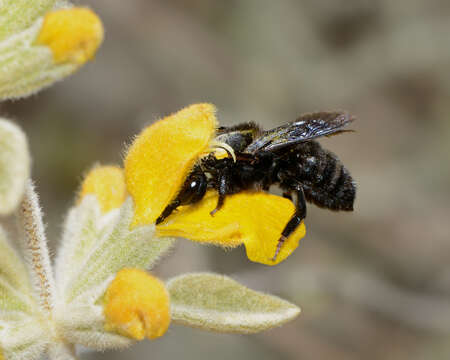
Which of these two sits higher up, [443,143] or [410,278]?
[443,143]

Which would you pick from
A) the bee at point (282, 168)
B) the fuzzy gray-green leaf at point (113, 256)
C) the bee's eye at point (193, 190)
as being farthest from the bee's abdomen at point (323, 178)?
the fuzzy gray-green leaf at point (113, 256)

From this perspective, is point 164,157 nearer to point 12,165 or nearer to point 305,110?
point 12,165

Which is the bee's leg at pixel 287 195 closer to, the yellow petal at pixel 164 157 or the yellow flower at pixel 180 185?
the yellow flower at pixel 180 185

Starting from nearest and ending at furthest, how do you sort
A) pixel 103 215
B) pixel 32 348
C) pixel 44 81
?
pixel 44 81 → pixel 32 348 → pixel 103 215

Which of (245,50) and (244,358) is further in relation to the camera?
(245,50)

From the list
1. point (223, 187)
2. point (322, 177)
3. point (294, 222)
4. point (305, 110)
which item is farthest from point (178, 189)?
point (305, 110)

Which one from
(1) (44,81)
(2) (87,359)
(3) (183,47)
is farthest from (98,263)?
(3) (183,47)

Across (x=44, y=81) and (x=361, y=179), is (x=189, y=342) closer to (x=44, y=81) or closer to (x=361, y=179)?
(x=361, y=179)

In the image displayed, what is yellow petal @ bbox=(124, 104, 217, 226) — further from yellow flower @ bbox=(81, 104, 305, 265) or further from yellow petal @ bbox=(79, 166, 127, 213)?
yellow petal @ bbox=(79, 166, 127, 213)
